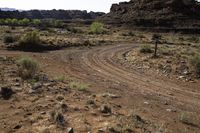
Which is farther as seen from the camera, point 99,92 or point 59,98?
point 99,92

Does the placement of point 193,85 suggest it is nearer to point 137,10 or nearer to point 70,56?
point 70,56

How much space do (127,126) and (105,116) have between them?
119cm

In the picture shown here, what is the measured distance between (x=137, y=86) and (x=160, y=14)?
9396 centimetres

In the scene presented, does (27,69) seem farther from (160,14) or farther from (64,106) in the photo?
(160,14)

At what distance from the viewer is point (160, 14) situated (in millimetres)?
109125

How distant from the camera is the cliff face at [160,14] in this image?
101 m

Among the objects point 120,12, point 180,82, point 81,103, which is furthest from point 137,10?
point 81,103

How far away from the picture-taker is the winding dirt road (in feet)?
43.6

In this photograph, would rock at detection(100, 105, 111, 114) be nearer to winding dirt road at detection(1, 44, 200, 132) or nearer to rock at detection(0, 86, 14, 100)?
winding dirt road at detection(1, 44, 200, 132)

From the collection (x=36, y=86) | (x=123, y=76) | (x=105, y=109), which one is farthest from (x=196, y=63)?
(x=105, y=109)

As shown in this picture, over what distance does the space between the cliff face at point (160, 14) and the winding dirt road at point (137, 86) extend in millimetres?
74948

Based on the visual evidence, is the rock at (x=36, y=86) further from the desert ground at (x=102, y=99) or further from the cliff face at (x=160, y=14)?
the cliff face at (x=160, y=14)

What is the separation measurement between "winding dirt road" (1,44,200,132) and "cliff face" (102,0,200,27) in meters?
74.9

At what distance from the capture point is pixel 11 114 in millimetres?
11570
